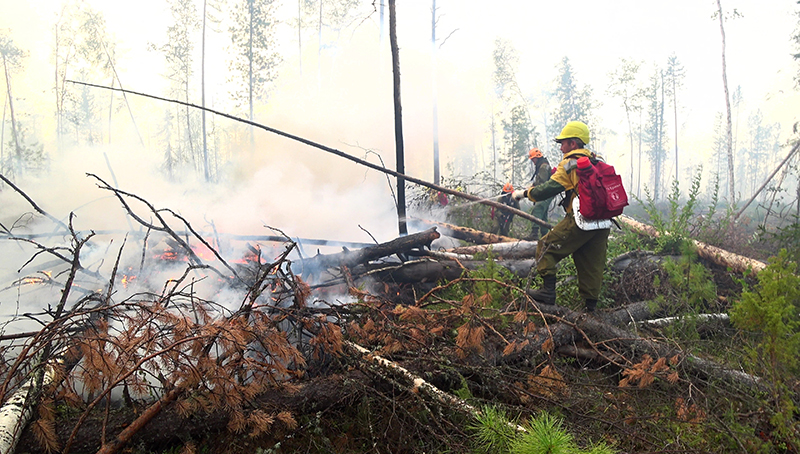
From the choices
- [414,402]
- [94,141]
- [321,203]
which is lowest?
[414,402]

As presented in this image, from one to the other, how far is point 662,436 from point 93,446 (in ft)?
10.5

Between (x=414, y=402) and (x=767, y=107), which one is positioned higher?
(x=767, y=107)

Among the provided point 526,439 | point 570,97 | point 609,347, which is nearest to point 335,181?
point 609,347

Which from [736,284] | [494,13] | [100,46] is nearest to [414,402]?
[736,284]

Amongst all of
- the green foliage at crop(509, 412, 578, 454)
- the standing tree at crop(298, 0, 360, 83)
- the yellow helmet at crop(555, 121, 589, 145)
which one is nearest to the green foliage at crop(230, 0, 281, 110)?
the standing tree at crop(298, 0, 360, 83)

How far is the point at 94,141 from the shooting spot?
24625 mm

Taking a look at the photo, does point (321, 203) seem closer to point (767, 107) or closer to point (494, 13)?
point (494, 13)

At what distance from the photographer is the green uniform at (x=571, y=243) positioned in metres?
3.99

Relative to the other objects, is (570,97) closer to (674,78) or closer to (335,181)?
(674,78)

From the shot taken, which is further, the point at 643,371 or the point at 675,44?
the point at 675,44

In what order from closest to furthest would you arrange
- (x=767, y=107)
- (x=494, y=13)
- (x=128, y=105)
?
1. (x=128, y=105)
2. (x=494, y=13)
3. (x=767, y=107)

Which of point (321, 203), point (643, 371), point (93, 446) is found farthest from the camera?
point (321, 203)

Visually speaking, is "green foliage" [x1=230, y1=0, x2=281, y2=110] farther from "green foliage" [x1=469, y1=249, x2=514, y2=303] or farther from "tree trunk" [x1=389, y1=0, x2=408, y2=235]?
"green foliage" [x1=469, y1=249, x2=514, y2=303]

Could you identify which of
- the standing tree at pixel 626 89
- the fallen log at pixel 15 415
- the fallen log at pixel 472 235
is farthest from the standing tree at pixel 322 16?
the fallen log at pixel 15 415
